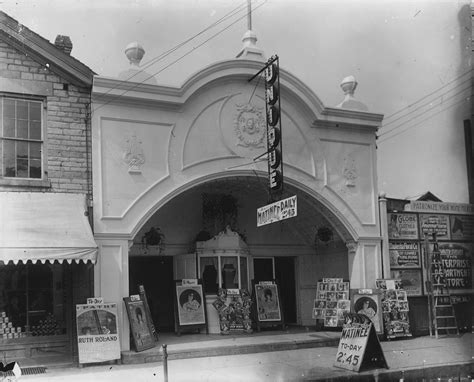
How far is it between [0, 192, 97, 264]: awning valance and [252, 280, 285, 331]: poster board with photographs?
219 inches

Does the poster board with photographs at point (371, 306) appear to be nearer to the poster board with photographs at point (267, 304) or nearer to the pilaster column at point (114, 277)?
the poster board with photographs at point (267, 304)

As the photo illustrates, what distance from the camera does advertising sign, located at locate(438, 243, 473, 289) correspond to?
1720 cm

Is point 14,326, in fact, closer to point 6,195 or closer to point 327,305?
point 6,195

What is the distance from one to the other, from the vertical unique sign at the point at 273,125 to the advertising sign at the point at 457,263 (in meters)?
5.99

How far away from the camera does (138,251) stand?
15.5 meters

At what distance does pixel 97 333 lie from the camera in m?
12.1

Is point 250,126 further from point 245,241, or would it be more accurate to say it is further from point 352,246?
point 352,246

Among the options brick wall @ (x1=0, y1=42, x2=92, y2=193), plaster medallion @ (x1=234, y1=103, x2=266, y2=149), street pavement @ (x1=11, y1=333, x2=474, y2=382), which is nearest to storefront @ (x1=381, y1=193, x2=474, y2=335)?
street pavement @ (x1=11, y1=333, x2=474, y2=382)

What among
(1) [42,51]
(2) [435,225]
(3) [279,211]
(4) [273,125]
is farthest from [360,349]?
(1) [42,51]

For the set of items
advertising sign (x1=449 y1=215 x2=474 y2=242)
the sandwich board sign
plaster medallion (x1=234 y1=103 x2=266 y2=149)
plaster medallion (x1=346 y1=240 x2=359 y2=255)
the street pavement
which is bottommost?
the street pavement

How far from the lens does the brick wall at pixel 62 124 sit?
12531 millimetres

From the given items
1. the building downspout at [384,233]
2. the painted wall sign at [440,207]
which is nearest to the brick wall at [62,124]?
the building downspout at [384,233]

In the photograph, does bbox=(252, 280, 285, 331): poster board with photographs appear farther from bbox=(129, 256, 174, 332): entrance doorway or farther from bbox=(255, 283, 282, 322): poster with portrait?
bbox=(129, 256, 174, 332): entrance doorway

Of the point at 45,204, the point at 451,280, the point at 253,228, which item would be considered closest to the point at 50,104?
the point at 45,204
